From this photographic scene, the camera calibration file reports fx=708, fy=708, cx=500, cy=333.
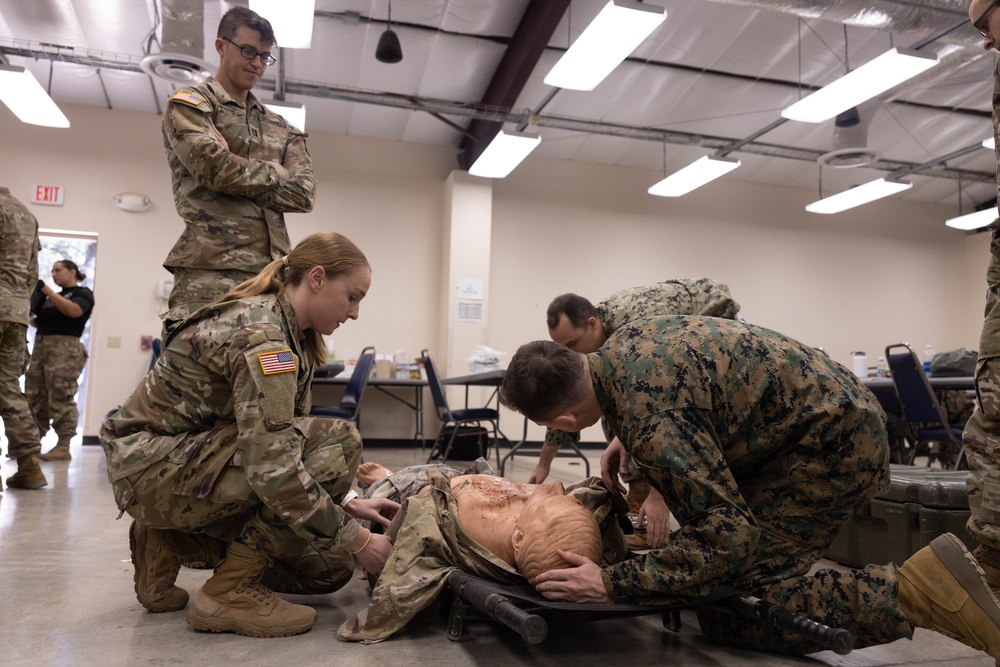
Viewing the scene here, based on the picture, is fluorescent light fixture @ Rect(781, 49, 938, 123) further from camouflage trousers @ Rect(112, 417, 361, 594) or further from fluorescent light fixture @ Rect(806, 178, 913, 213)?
camouflage trousers @ Rect(112, 417, 361, 594)

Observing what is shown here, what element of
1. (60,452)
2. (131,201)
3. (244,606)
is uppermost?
(131,201)

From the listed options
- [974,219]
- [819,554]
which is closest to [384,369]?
[819,554]

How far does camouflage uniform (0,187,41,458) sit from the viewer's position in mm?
3707

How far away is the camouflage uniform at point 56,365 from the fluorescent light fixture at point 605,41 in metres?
3.89

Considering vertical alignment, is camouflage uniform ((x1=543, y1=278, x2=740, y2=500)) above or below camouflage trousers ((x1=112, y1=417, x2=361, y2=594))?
above

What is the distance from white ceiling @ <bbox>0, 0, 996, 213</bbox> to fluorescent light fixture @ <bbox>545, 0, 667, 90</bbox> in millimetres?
760

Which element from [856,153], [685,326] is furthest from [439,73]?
[685,326]

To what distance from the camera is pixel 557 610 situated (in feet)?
4.94

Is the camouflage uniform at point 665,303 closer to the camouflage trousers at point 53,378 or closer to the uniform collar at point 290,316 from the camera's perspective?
the uniform collar at point 290,316

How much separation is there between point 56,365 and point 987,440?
211 inches

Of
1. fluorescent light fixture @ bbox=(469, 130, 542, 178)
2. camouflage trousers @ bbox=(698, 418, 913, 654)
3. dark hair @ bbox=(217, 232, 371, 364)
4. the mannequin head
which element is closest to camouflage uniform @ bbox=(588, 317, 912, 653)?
camouflage trousers @ bbox=(698, 418, 913, 654)

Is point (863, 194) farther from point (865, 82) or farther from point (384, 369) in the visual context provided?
point (384, 369)

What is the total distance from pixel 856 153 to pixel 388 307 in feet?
16.6

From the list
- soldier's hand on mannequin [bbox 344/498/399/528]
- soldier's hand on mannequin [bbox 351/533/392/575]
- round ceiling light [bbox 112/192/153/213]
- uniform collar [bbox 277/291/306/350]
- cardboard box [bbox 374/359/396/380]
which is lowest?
soldier's hand on mannequin [bbox 351/533/392/575]
